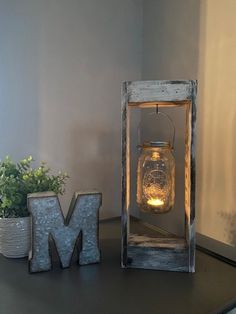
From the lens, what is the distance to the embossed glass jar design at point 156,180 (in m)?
0.97

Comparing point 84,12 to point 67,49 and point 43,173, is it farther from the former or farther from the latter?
point 43,173

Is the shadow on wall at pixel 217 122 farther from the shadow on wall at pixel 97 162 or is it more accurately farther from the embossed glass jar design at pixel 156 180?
the shadow on wall at pixel 97 162

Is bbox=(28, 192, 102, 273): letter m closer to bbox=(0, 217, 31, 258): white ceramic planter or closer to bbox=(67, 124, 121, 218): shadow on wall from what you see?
bbox=(0, 217, 31, 258): white ceramic planter

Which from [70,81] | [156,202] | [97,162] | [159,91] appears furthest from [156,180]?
[70,81]

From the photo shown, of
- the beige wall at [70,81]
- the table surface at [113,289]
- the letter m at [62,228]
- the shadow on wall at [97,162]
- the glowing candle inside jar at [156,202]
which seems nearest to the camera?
the table surface at [113,289]

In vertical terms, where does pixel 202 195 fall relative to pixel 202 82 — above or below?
below

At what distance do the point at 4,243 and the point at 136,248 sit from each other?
13.9 inches

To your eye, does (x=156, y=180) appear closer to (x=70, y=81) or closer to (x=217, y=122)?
(x=217, y=122)

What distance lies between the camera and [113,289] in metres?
0.76

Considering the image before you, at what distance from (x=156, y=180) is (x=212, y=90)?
1.14 feet

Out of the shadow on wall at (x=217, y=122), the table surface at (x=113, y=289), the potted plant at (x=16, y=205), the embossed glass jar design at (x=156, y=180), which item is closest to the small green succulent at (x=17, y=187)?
the potted plant at (x=16, y=205)

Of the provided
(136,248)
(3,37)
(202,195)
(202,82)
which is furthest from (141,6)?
(136,248)

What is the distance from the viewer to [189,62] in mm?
1163

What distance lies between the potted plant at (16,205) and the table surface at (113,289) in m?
0.04
